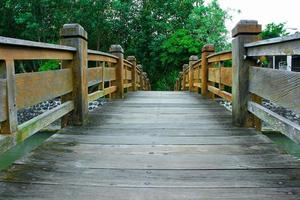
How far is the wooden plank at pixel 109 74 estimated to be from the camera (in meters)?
5.57

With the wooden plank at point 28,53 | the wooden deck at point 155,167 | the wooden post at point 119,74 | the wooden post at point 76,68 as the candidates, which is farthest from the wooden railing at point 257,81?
the wooden post at point 119,74

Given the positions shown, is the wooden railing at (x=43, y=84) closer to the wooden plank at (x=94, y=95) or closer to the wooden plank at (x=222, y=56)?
the wooden plank at (x=94, y=95)

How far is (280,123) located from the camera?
2.48 m

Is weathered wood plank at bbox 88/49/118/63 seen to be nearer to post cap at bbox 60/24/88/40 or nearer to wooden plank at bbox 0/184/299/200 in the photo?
post cap at bbox 60/24/88/40

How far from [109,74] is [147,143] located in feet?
10.3

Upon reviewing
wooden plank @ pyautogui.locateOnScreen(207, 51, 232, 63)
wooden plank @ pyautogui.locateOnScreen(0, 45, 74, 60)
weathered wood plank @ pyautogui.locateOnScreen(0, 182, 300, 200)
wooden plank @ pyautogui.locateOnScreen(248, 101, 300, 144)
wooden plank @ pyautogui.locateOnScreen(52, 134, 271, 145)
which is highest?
wooden plank @ pyautogui.locateOnScreen(207, 51, 232, 63)

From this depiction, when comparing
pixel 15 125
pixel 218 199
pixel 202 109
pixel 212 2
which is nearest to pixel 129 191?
pixel 218 199

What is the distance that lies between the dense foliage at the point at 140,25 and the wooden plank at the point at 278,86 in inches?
594

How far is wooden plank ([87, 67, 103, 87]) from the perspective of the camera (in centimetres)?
439

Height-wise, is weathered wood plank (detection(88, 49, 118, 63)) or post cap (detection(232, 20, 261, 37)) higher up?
post cap (detection(232, 20, 261, 37))

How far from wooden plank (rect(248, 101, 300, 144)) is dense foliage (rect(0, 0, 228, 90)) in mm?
Answer: 15212

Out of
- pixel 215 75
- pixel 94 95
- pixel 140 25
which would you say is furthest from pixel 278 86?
pixel 140 25

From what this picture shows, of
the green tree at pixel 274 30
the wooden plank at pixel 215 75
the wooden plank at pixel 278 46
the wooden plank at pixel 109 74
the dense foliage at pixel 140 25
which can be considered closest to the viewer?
the wooden plank at pixel 278 46

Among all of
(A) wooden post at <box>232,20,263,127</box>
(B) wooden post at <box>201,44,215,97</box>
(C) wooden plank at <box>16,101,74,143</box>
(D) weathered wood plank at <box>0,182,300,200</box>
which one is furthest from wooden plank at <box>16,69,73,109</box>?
(B) wooden post at <box>201,44,215,97</box>
